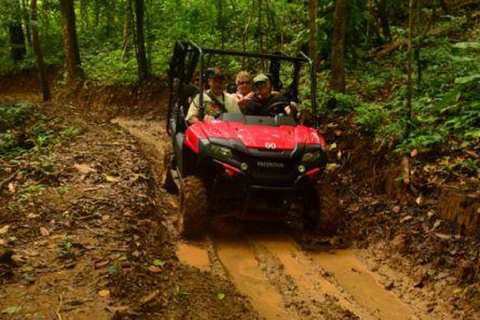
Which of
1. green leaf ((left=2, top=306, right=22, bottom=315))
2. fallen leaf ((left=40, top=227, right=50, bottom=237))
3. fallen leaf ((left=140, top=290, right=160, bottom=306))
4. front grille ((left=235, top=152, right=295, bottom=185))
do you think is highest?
front grille ((left=235, top=152, right=295, bottom=185))

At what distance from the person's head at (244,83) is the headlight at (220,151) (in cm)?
201

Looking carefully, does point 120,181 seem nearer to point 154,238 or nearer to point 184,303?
point 154,238

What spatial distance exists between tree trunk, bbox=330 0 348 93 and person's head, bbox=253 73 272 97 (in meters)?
2.58

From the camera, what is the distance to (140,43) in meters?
15.2

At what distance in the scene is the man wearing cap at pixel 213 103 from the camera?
6.39 meters

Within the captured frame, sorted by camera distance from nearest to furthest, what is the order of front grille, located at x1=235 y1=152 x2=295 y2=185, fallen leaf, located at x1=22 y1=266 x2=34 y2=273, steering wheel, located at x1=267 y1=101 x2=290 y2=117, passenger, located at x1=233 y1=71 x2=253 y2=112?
fallen leaf, located at x1=22 y1=266 x2=34 y2=273, front grille, located at x1=235 y1=152 x2=295 y2=185, steering wheel, located at x1=267 y1=101 x2=290 y2=117, passenger, located at x1=233 y1=71 x2=253 y2=112

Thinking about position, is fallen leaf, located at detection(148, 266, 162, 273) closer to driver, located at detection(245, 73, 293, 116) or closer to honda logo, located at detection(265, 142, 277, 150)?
honda logo, located at detection(265, 142, 277, 150)

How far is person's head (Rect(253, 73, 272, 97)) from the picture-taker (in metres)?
6.60

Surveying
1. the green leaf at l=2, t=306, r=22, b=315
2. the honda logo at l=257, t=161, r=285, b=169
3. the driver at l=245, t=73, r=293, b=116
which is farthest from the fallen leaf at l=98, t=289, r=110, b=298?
the driver at l=245, t=73, r=293, b=116

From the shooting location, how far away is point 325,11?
35.8 feet

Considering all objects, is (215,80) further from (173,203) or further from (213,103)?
(173,203)

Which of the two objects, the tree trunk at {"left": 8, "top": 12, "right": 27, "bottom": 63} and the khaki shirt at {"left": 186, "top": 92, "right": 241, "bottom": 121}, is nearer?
the khaki shirt at {"left": 186, "top": 92, "right": 241, "bottom": 121}

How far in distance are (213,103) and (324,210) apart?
2.03 metres

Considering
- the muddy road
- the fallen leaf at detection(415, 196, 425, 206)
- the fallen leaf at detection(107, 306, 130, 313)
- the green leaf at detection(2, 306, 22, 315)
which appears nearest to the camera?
the green leaf at detection(2, 306, 22, 315)
